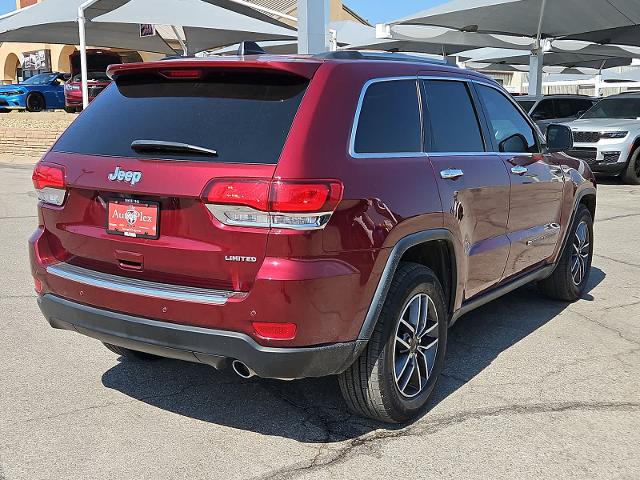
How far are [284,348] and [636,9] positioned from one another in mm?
17321

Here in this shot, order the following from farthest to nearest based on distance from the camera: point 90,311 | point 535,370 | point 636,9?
1. point 636,9
2. point 535,370
3. point 90,311

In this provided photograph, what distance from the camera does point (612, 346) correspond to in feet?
16.0

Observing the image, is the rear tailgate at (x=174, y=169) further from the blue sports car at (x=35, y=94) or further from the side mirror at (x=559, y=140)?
the blue sports car at (x=35, y=94)

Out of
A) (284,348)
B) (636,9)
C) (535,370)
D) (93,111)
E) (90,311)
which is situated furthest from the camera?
(636,9)

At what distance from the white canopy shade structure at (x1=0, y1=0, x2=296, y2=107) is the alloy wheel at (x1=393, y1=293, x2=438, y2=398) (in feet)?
48.1

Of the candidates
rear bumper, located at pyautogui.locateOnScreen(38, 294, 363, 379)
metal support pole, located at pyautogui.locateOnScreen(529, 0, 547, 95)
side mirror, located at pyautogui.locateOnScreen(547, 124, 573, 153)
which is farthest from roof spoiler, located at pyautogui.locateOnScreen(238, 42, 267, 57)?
metal support pole, located at pyautogui.locateOnScreen(529, 0, 547, 95)

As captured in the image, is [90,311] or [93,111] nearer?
[90,311]

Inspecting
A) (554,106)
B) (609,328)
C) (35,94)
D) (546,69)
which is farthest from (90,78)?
(546,69)

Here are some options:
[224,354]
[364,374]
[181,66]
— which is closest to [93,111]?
[181,66]

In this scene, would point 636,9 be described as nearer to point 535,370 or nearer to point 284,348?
point 535,370

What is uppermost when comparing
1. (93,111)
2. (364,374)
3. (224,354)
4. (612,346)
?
(93,111)

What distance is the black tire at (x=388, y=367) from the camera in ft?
11.2

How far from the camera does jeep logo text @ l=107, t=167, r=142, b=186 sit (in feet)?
10.6

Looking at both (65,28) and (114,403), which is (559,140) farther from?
(65,28)
